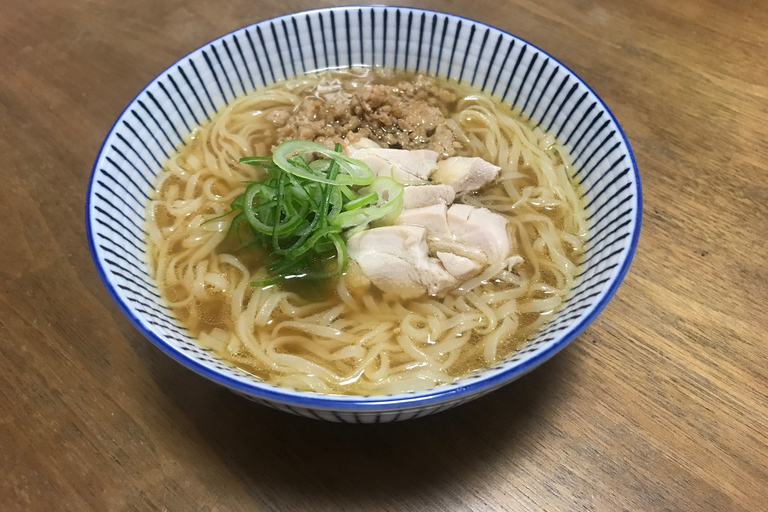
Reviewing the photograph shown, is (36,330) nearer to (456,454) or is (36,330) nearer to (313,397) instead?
(313,397)

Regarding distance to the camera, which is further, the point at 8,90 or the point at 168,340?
the point at 8,90

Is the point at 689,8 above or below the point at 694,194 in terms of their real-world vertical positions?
above

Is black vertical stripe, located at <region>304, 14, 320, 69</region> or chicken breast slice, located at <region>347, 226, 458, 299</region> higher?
black vertical stripe, located at <region>304, 14, 320, 69</region>

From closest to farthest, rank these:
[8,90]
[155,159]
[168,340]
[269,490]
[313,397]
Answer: [313,397] < [168,340] < [269,490] < [155,159] < [8,90]

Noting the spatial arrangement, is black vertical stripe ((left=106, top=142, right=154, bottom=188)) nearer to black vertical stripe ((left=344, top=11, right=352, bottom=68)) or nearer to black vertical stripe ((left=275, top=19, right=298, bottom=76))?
black vertical stripe ((left=275, top=19, right=298, bottom=76))

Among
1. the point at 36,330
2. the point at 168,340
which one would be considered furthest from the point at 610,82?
the point at 36,330

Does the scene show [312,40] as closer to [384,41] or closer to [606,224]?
[384,41]

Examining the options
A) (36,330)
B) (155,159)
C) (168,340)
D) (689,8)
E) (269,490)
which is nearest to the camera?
(168,340)

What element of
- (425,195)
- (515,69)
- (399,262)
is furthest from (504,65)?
(399,262)

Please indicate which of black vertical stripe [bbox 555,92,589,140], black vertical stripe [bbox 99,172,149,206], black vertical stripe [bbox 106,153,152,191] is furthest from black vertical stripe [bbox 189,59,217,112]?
black vertical stripe [bbox 555,92,589,140]
